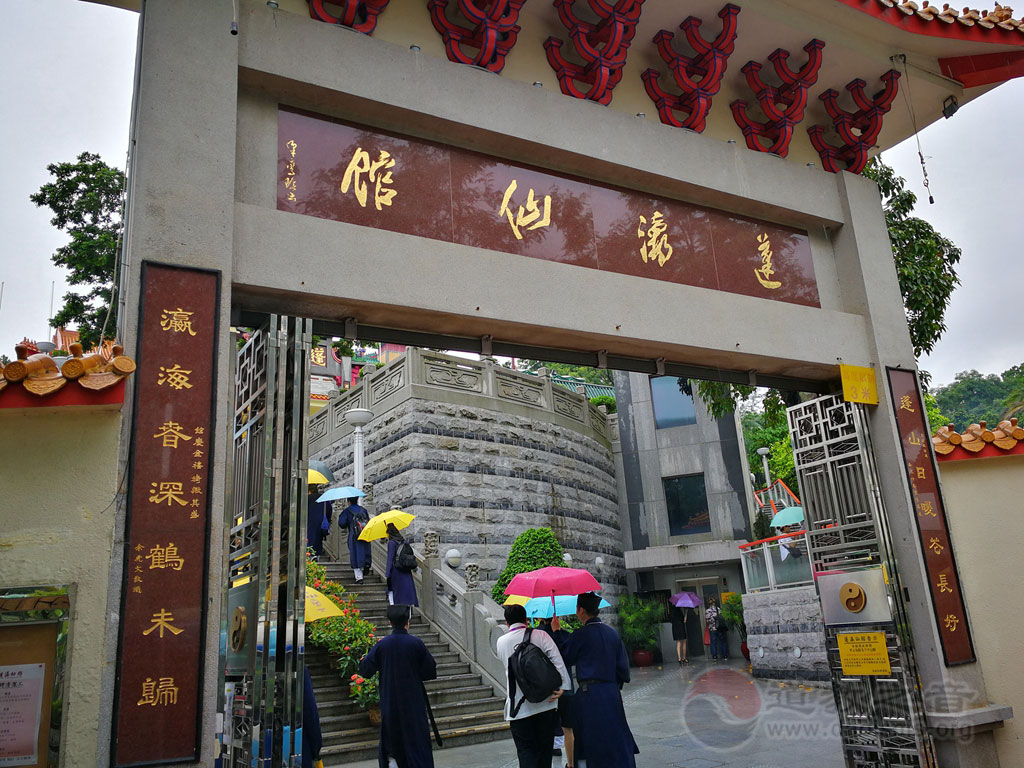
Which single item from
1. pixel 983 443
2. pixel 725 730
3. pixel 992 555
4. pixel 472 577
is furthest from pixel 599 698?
pixel 472 577

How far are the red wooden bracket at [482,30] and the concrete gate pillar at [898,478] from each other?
11.3 feet

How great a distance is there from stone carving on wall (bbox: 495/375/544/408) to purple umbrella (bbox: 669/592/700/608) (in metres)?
6.60

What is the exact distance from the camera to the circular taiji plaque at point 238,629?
446 centimetres

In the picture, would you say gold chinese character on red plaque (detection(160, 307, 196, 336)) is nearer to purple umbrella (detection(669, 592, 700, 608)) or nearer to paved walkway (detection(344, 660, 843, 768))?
paved walkway (detection(344, 660, 843, 768))

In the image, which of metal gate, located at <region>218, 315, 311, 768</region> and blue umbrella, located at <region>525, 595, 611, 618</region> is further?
blue umbrella, located at <region>525, 595, 611, 618</region>

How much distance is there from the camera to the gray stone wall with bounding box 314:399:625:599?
43.4ft

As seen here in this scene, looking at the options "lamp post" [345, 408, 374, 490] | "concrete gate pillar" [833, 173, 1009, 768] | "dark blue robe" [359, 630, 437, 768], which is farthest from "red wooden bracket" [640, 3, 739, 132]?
"lamp post" [345, 408, 374, 490]

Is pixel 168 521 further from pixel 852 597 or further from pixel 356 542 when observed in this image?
Result: pixel 356 542

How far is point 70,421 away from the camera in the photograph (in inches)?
150

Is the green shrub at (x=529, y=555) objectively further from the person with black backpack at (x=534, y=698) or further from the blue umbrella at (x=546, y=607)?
the person with black backpack at (x=534, y=698)

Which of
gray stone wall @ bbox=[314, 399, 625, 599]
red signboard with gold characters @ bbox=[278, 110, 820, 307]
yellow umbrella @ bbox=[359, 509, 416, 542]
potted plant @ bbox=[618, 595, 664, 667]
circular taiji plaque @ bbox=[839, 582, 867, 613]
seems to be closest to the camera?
red signboard with gold characters @ bbox=[278, 110, 820, 307]

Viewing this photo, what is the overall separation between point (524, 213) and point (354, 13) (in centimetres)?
168

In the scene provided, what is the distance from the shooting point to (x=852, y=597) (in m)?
6.30

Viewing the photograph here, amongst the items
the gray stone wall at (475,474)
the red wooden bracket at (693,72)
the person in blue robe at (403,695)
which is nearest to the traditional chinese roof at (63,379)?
the person in blue robe at (403,695)
